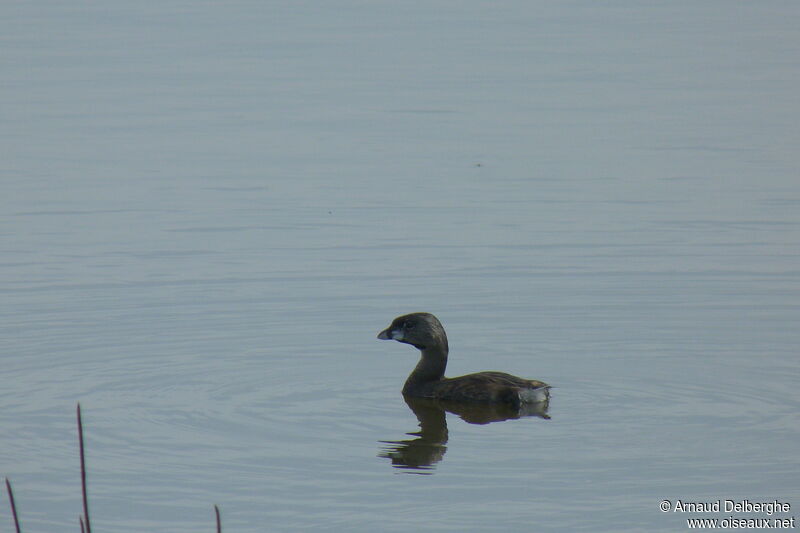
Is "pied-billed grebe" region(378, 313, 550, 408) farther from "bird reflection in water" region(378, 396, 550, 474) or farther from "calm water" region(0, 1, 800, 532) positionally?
"calm water" region(0, 1, 800, 532)

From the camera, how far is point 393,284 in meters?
14.2

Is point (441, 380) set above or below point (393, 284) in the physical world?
below

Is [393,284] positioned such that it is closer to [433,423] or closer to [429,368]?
[429,368]

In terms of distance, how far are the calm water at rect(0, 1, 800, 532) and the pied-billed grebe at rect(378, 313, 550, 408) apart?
20 cm

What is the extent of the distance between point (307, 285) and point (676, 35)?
18.9 metres

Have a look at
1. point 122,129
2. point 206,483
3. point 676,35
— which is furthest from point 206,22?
point 206,483

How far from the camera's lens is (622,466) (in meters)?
9.32

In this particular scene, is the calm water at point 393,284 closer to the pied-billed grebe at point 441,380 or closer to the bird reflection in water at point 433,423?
the bird reflection in water at point 433,423

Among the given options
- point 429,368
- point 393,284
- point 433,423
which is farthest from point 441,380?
point 393,284

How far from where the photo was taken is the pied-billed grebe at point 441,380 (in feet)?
35.6

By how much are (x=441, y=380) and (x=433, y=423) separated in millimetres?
871

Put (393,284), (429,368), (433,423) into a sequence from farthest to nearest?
1. (393,284)
2. (429,368)
3. (433,423)

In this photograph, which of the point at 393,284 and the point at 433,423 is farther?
the point at 393,284

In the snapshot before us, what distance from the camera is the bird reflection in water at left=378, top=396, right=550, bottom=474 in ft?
31.9
